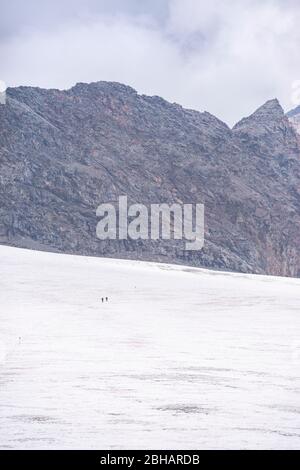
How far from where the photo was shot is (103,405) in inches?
423

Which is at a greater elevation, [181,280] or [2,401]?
[181,280]

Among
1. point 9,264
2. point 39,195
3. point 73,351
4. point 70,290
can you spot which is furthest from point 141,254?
point 73,351

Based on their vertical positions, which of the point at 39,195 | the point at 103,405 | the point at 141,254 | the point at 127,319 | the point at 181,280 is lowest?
the point at 103,405

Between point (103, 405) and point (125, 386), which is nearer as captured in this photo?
point (103, 405)

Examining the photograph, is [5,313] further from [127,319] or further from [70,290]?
[70,290]

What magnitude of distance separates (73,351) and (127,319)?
7722 millimetres

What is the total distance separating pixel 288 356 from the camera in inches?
640

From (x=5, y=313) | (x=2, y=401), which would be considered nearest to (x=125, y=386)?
(x=2, y=401)

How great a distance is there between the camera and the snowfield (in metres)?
9.20

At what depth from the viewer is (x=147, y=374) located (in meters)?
13.4

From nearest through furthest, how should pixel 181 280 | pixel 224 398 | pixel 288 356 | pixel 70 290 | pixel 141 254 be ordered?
1. pixel 224 398
2. pixel 288 356
3. pixel 70 290
4. pixel 181 280
5. pixel 141 254

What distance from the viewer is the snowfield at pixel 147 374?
9.20 metres

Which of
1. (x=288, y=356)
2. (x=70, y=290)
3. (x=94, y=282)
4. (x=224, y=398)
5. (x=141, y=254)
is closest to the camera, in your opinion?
(x=224, y=398)

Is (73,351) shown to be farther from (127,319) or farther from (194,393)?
(127,319)
